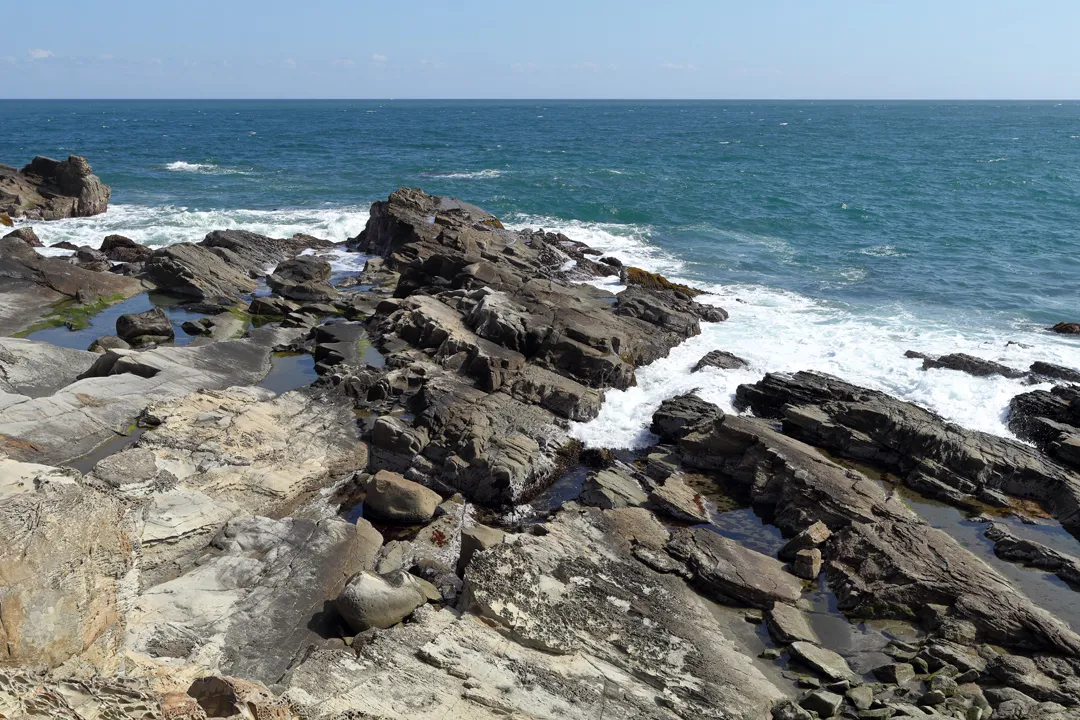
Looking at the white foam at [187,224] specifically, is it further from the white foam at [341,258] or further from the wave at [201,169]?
the wave at [201,169]

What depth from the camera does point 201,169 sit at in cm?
7875

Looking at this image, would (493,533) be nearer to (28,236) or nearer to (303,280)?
(303,280)

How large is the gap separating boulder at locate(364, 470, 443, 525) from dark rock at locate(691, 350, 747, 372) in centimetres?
1291

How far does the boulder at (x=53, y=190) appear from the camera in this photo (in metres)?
50.2

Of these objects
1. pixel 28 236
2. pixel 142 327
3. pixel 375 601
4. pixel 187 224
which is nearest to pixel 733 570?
pixel 375 601

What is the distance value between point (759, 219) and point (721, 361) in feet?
A: 104

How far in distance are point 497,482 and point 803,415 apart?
30.8 ft

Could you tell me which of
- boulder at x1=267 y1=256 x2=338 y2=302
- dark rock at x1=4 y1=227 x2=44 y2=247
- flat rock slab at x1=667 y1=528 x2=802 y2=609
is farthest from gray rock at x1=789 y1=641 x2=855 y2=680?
dark rock at x1=4 y1=227 x2=44 y2=247

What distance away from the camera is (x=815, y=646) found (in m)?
14.5

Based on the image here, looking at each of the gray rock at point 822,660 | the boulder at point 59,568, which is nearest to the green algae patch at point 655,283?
the gray rock at point 822,660

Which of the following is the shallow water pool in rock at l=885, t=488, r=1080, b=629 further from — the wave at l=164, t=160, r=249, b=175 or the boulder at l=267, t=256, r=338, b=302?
the wave at l=164, t=160, r=249, b=175

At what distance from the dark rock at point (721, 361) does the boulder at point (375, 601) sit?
16.3 meters

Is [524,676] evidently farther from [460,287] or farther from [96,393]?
[460,287]

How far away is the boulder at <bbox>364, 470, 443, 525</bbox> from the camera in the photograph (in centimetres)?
1855
